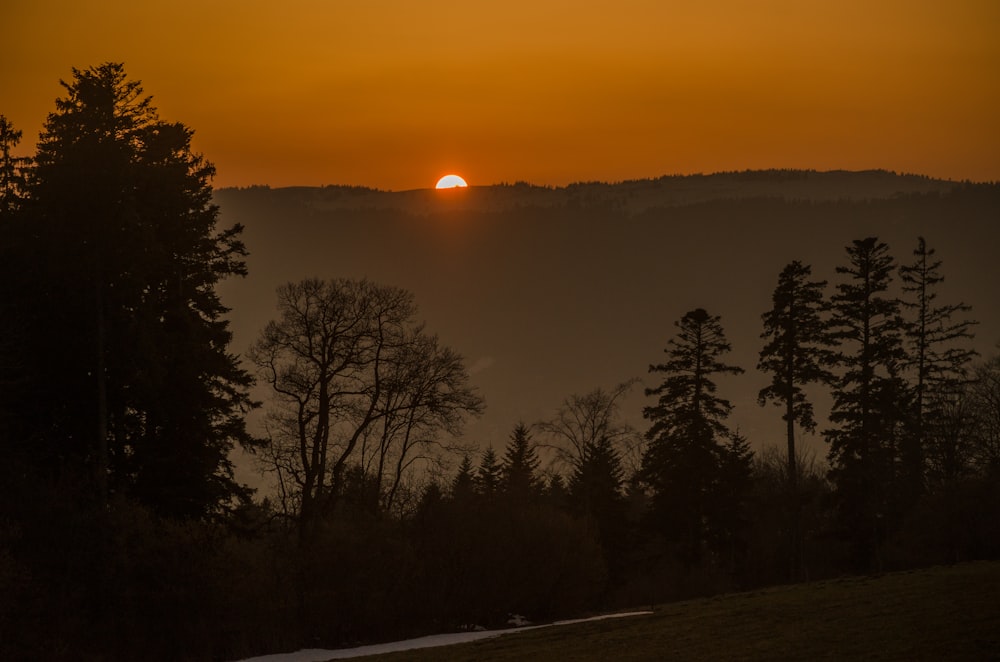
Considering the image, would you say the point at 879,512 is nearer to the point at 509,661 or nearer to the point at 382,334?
the point at 382,334

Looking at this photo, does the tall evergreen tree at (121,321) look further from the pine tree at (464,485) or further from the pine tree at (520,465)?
the pine tree at (520,465)

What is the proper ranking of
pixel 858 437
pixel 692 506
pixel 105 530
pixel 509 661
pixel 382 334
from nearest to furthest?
1. pixel 509 661
2. pixel 105 530
3. pixel 382 334
4. pixel 858 437
5. pixel 692 506

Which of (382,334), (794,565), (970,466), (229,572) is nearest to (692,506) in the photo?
(794,565)

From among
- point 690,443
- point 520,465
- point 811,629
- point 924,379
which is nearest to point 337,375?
point 690,443

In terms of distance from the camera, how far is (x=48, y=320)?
4275 cm

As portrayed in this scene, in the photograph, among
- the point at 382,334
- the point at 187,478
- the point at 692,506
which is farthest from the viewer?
the point at 692,506

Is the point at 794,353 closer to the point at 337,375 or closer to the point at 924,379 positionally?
the point at 924,379

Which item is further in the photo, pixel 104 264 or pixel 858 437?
pixel 858 437

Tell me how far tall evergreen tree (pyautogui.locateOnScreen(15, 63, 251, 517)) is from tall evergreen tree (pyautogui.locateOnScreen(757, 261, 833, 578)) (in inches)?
1059

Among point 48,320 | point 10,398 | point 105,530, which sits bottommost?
point 105,530

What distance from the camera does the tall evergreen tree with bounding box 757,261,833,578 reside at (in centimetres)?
5869

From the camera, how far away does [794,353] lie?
195ft

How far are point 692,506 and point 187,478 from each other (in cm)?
2813

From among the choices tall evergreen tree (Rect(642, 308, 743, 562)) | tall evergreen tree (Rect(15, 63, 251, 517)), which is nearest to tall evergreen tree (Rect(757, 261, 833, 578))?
tall evergreen tree (Rect(642, 308, 743, 562))
